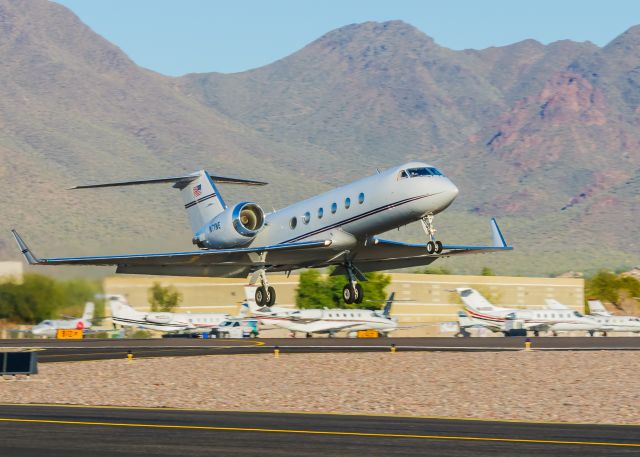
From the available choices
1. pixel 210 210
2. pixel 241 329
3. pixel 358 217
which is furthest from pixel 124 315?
pixel 358 217

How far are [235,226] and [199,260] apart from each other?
1.60 m

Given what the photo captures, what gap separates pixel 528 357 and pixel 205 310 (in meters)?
57.3

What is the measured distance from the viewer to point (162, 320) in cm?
7275

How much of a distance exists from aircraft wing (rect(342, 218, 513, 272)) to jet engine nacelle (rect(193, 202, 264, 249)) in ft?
11.6

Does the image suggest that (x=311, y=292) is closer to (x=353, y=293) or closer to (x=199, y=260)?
(x=199, y=260)

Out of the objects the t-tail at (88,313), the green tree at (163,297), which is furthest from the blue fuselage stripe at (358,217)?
the green tree at (163,297)

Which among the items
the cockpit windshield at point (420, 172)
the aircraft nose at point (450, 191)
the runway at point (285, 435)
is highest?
the cockpit windshield at point (420, 172)

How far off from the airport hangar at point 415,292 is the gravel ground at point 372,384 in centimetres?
4307

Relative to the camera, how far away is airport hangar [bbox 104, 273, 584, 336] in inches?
3333

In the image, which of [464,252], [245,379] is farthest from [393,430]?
[464,252]

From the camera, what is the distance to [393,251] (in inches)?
1369

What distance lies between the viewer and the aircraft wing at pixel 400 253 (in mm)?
33938

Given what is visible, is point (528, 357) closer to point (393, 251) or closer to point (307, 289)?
point (393, 251)

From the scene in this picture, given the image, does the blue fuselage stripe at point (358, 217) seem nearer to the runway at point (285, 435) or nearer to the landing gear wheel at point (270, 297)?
the landing gear wheel at point (270, 297)
